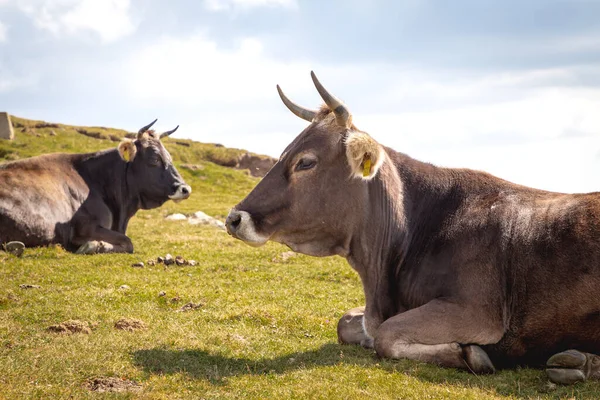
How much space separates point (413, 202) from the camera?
345 inches

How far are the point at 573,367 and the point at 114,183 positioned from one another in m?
14.9

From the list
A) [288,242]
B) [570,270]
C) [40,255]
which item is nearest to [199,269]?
[40,255]

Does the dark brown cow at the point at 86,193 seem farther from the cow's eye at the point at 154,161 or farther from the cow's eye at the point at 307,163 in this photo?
the cow's eye at the point at 307,163

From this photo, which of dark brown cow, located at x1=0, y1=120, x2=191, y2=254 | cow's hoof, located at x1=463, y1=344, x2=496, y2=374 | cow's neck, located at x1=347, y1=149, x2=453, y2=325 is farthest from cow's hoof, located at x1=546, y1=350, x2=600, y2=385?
dark brown cow, located at x1=0, y1=120, x2=191, y2=254

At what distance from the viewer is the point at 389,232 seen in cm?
862

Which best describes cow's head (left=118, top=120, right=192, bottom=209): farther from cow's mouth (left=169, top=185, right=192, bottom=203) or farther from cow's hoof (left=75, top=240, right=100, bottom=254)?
cow's hoof (left=75, top=240, right=100, bottom=254)

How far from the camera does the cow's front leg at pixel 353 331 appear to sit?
28.6 ft

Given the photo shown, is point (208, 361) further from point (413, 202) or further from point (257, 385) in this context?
point (413, 202)

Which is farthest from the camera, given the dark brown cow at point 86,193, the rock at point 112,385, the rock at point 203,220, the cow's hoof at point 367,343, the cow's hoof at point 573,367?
the rock at point 203,220

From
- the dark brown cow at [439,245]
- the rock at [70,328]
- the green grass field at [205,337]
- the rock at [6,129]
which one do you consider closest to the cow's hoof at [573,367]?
the dark brown cow at [439,245]

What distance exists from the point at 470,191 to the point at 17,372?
5767 millimetres

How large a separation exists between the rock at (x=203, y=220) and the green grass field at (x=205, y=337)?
28.8 feet

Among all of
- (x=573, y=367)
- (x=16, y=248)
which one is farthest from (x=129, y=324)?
(x=16, y=248)

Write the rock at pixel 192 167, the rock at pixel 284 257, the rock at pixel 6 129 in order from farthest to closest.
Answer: the rock at pixel 6 129 < the rock at pixel 192 167 < the rock at pixel 284 257
